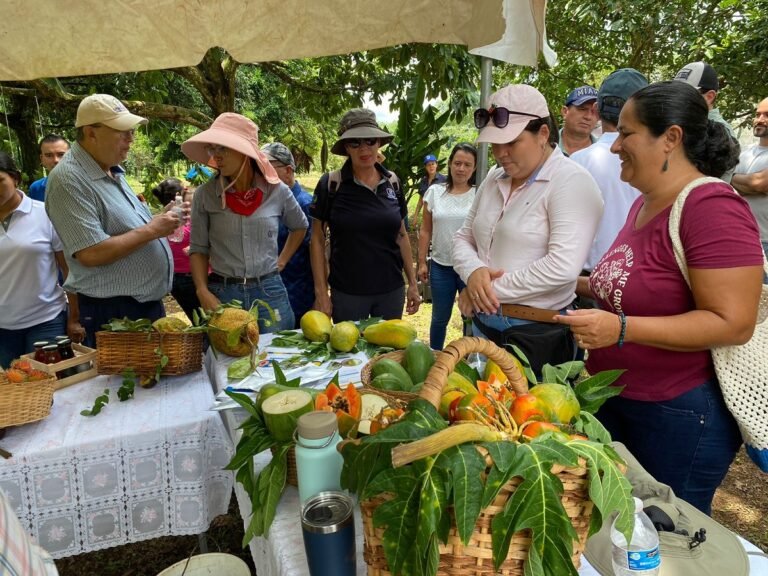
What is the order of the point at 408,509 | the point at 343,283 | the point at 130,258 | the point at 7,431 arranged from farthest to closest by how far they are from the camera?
the point at 343,283, the point at 130,258, the point at 7,431, the point at 408,509

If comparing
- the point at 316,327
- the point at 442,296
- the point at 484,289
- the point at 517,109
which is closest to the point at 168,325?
the point at 316,327

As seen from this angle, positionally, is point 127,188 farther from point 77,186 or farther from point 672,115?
point 672,115

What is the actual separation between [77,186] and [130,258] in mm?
395

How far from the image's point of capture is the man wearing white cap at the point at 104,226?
230cm

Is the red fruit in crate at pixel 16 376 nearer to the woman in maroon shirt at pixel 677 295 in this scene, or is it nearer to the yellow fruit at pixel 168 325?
the yellow fruit at pixel 168 325

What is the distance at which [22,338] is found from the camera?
2.89 meters

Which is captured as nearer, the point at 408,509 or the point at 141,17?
the point at 408,509

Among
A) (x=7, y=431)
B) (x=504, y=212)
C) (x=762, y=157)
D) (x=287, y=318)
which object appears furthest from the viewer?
(x=762, y=157)

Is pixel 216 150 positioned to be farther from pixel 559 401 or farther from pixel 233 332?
pixel 559 401

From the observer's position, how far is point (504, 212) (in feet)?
6.92

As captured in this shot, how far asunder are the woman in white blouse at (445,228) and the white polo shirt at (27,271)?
2.87 metres

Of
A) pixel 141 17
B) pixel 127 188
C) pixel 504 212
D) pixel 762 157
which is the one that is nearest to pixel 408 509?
pixel 504 212

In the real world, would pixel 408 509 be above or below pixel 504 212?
below

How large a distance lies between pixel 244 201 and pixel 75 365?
1183mm
